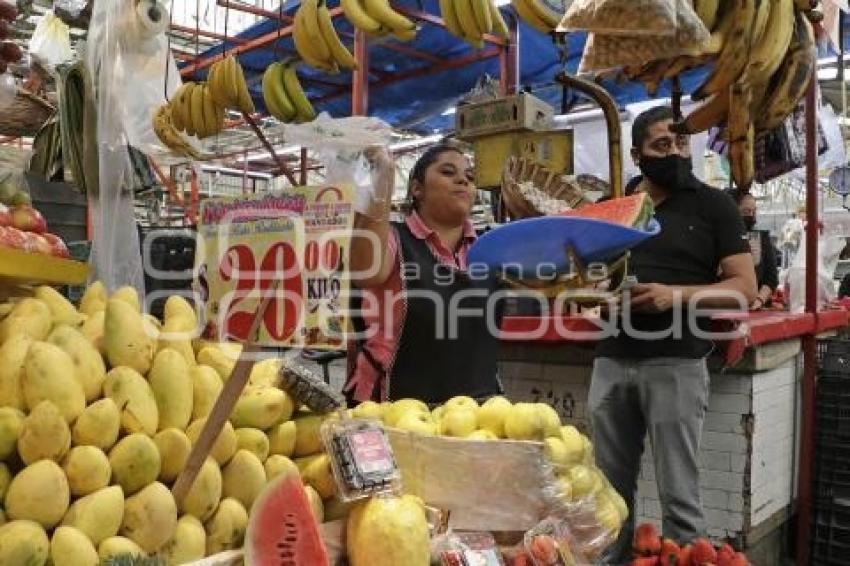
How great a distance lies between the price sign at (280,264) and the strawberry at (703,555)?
1396mm

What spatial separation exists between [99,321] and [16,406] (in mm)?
250

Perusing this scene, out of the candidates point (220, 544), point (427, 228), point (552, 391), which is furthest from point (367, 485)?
point (552, 391)

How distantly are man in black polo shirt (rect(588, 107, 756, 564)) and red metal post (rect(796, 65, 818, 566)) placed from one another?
106cm

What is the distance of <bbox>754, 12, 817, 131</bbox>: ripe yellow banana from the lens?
1.79 meters

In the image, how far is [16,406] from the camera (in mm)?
1183

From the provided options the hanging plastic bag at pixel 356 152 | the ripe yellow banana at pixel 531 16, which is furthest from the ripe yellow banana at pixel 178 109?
the ripe yellow banana at pixel 531 16

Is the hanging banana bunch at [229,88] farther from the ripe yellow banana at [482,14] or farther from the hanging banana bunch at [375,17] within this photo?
the ripe yellow banana at [482,14]

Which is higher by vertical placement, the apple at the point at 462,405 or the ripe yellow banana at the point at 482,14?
the ripe yellow banana at the point at 482,14

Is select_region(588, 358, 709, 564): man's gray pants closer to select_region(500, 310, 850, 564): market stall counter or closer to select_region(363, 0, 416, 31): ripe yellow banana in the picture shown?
select_region(500, 310, 850, 564): market stall counter

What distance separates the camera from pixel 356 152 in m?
2.08

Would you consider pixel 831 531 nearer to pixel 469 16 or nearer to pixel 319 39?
pixel 469 16

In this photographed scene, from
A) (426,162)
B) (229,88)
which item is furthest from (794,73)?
(229,88)

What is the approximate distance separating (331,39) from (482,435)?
1796 millimetres

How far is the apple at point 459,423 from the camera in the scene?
158 centimetres
